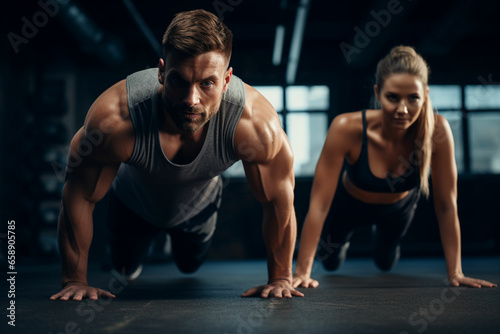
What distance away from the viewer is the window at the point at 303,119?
661 cm

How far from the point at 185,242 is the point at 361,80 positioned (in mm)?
4670

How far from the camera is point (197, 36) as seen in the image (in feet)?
5.24

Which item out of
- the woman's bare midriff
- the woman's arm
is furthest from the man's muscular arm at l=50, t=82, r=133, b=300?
the woman's bare midriff

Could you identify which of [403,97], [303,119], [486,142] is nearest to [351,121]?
[403,97]

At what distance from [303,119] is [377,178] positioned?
162 inches

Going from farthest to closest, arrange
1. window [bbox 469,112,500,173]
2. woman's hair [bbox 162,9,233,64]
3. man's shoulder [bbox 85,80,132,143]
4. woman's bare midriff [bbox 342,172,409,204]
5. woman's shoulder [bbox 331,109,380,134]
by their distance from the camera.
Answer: window [bbox 469,112,500,173] < woman's bare midriff [bbox 342,172,409,204] < woman's shoulder [bbox 331,109,380,134] < man's shoulder [bbox 85,80,132,143] < woman's hair [bbox 162,9,233,64]

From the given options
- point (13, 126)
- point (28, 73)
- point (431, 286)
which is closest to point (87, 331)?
point (431, 286)

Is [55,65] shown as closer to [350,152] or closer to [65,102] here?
[65,102]

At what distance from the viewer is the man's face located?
62.4 inches

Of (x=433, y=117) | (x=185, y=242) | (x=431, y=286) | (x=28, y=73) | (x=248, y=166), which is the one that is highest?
(x=28, y=73)

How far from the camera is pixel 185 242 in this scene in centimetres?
273

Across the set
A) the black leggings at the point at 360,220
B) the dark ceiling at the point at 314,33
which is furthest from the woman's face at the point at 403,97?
the dark ceiling at the point at 314,33

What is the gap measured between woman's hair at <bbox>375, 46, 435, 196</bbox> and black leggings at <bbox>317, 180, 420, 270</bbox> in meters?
0.41

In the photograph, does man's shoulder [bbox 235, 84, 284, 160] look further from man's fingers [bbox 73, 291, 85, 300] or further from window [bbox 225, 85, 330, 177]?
window [bbox 225, 85, 330, 177]
